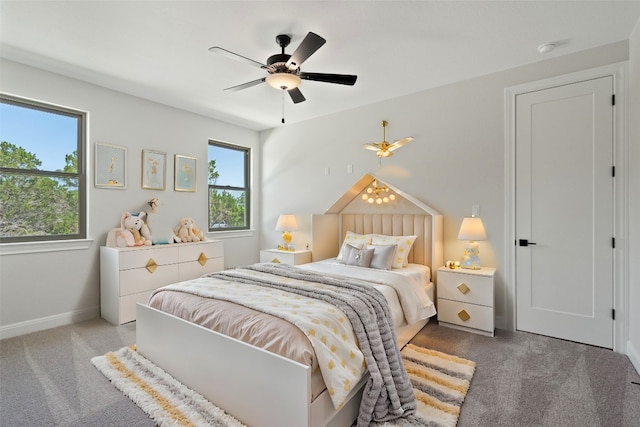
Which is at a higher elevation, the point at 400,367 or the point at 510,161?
the point at 510,161

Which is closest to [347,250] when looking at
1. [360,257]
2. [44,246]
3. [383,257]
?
[360,257]

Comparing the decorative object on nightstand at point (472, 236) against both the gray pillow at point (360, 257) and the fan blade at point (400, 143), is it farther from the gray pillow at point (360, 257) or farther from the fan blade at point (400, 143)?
the fan blade at point (400, 143)

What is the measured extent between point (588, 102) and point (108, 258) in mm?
4949

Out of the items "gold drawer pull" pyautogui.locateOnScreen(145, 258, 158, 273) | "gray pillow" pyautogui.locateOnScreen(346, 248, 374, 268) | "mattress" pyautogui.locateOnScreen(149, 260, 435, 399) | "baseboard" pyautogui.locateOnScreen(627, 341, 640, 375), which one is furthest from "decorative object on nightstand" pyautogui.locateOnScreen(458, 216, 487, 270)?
"gold drawer pull" pyautogui.locateOnScreen(145, 258, 158, 273)

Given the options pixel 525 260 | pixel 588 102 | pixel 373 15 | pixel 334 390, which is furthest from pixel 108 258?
pixel 588 102

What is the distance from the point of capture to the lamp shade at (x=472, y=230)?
9.92ft

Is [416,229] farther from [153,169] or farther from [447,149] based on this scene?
[153,169]

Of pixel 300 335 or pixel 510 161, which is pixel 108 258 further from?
pixel 510 161

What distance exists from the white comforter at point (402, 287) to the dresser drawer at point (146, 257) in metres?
1.72

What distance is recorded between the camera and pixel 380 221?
152 inches

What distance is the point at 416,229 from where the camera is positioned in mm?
3572

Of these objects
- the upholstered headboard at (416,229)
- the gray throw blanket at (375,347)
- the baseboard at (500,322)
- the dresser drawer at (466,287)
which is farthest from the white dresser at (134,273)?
the baseboard at (500,322)

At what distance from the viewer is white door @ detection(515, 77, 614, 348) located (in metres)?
2.60

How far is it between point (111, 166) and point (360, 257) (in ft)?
10.0
